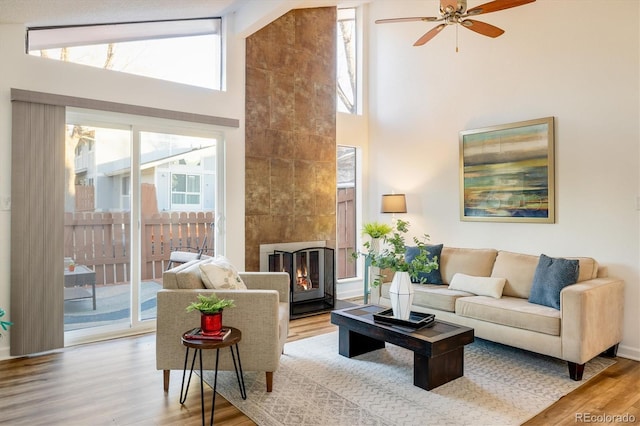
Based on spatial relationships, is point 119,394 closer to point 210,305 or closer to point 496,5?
point 210,305

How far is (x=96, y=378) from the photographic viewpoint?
120 inches

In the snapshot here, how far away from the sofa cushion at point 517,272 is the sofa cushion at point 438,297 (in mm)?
399

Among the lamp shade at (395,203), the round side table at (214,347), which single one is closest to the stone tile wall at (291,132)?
the lamp shade at (395,203)

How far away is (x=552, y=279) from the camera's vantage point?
3461mm

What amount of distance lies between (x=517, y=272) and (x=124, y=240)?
381cm

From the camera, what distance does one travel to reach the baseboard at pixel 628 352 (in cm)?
353

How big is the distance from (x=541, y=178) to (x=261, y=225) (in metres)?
3.01

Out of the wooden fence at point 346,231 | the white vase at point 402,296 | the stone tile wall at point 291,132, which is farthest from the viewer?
the wooden fence at point 346,231

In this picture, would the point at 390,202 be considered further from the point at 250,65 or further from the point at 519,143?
the point at 250,65

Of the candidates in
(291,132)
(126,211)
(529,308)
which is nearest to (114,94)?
(126,211)

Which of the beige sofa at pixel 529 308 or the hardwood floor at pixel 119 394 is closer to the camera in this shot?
the hardwood floor at pixel 119 394

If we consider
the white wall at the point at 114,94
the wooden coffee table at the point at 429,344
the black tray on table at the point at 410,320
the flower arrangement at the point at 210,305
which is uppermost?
the white wall at the point at 114,94

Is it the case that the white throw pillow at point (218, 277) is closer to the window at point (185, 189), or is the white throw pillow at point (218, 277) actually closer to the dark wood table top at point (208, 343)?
the dark wood table top at point (208, 343)

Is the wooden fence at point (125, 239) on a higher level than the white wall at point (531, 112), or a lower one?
lower
